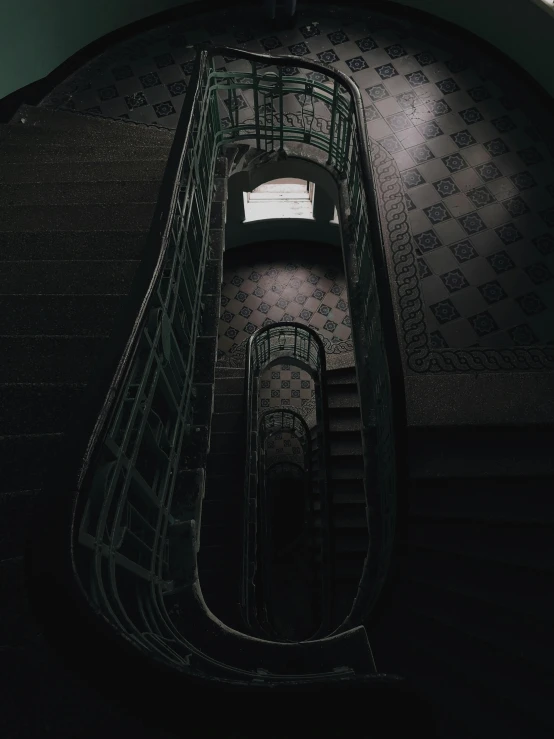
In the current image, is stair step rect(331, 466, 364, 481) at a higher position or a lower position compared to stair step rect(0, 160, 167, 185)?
lower

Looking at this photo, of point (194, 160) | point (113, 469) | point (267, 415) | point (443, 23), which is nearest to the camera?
point (113, 469)

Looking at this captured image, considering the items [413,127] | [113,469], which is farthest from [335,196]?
[113,469]

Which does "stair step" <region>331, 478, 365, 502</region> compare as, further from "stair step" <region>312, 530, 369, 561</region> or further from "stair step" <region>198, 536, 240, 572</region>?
"stair step" <region>198, 536, 240, 572</region>

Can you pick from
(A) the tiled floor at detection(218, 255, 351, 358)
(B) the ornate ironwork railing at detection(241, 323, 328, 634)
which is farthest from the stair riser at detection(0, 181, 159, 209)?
(A) the tiled floor at detection(218, 255, 351, 358)

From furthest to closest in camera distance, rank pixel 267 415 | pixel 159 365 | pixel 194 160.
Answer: pixel 267 415, pixel 194 160, pixel 159 365

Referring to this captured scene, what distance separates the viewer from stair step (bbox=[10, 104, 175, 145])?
174 inches

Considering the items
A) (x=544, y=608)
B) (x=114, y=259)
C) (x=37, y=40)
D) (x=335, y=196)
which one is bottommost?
(x=544, y=608)

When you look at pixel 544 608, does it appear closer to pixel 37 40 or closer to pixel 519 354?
pixel 519 354

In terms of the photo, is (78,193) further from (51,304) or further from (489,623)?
(489,623)

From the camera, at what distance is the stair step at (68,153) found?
13.0ft

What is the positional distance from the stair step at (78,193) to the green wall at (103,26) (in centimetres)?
241

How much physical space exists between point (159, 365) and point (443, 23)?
5.97 meters

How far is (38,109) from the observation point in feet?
15.1

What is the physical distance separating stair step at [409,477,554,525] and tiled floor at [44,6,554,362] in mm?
1167
